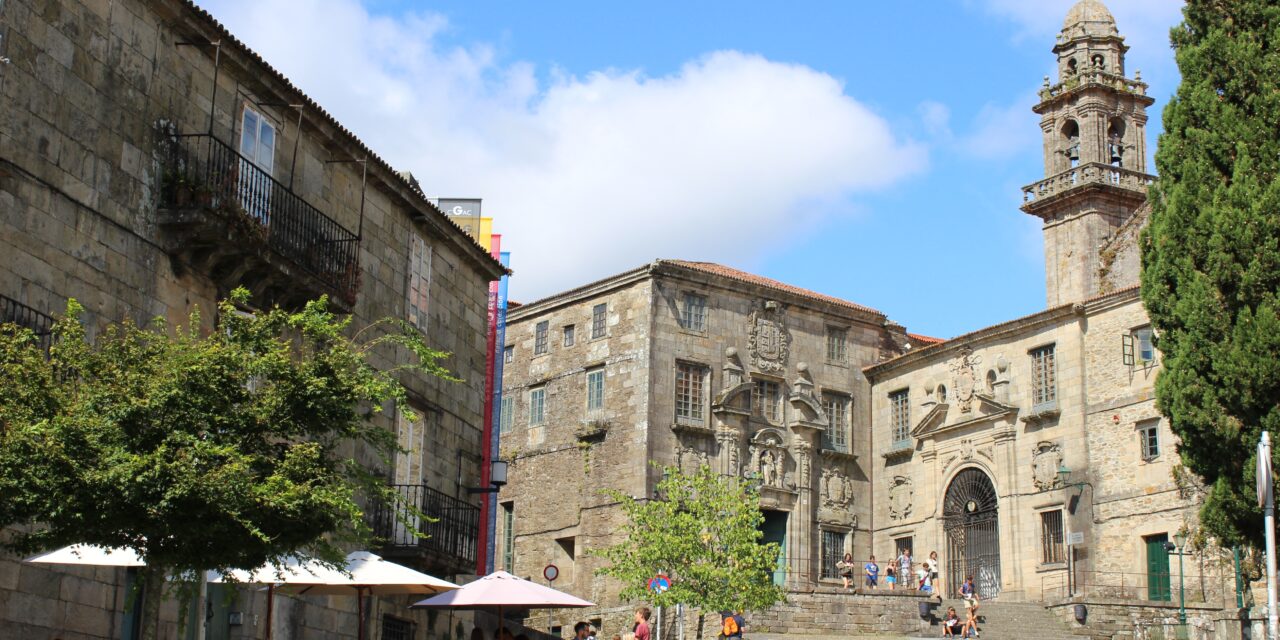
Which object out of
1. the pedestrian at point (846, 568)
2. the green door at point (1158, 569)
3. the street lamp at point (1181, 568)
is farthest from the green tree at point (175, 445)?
the pedestrian at point (846, 568)

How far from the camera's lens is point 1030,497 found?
36.3m

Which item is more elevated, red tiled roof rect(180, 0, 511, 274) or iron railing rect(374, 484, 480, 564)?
red tiled roof rect(180, 0, 511, 274)

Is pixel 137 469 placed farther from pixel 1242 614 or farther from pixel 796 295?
pixel 796 295

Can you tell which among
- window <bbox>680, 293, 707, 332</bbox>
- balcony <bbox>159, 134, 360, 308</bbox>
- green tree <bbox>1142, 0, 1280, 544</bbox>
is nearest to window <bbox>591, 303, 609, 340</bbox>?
window <bbox>680, 293, 707, 332</bbox>

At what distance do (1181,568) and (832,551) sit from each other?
1125cm

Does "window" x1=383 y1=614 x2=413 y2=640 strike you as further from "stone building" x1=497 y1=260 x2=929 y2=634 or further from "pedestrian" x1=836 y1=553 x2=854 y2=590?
"pedestrian" x1=836 y1=553 x2=854 y2=590

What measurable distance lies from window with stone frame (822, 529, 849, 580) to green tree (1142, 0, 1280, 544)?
64.3 ft

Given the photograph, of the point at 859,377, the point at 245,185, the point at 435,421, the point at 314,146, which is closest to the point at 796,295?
the point at 859,377

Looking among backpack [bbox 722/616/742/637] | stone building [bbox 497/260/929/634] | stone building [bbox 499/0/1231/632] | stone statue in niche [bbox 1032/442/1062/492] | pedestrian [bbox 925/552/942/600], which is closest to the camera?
backpack [bbox 722/616/742/637]

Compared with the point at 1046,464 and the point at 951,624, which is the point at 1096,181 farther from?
the point at 951,624

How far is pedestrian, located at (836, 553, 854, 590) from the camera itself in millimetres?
38250

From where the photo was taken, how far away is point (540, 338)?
41844mm

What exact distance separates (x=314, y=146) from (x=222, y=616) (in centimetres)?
629

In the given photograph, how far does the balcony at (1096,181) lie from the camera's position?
42156 mm
